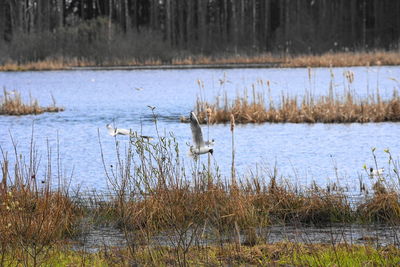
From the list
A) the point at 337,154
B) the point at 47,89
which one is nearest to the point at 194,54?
the point at 47,89

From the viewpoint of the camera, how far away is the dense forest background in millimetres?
45062

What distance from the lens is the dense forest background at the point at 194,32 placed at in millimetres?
45062

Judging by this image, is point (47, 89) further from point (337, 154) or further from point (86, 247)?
point (86, 247)

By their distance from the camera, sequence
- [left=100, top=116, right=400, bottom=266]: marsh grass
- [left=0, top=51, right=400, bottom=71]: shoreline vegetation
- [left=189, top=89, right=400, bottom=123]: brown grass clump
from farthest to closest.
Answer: [left=0, top=51, right=400, bottom=71]: shoreline vegetation, [left=189, top=89, right=400, bottom=123]: brown grass clump, [left=100, top=116, right=400, bottom=266]: marsh grass

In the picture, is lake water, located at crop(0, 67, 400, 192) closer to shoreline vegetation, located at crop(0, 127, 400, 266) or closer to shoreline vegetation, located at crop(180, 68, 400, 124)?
shoreline vegetation, located at crop(180, 68, 400, 124)

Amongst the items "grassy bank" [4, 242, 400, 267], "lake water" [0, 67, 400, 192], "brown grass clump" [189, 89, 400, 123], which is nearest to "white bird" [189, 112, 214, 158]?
"lake water" [0, 67, 400, 192]

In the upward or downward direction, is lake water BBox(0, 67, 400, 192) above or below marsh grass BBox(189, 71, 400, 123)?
below

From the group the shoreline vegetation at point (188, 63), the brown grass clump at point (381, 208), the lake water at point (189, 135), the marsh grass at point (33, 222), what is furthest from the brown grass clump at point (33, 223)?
the shoreline vegetation at point (188, 63)

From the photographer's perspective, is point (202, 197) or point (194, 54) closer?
point (202, 197)

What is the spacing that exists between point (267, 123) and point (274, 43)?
37.2 m

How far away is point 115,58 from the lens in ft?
145

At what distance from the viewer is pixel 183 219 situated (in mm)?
7414

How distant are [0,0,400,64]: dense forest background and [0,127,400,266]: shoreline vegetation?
110 ft

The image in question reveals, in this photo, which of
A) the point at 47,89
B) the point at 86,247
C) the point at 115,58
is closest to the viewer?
the point at 86,247
